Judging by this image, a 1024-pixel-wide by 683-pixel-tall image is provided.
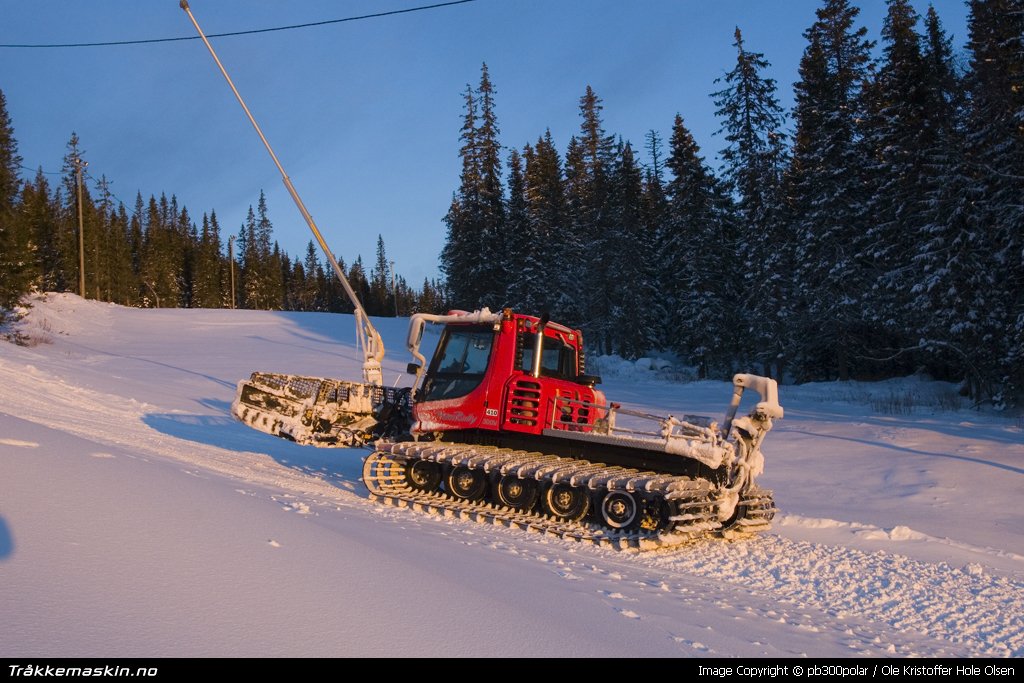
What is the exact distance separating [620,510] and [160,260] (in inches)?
3378

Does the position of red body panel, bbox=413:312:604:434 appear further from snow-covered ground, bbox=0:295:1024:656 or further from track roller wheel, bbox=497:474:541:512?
snow-covered ground, bbox=0:295:1024:656

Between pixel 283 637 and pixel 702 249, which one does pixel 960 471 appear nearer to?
pixel 283 637

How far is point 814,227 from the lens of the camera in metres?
28.9

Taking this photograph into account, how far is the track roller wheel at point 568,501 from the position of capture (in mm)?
8305

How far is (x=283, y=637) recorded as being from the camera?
338cm

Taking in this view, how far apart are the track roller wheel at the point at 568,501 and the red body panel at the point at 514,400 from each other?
856 millimetres

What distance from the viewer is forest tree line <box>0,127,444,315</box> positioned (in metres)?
61.8

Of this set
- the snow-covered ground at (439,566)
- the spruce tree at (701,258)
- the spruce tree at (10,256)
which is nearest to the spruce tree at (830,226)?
the spruce tree at (701,258)

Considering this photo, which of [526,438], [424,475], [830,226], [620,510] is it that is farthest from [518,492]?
[830,226]

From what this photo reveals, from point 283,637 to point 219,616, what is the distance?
0.39 metres

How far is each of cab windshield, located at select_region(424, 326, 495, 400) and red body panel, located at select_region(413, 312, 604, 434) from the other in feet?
0.41

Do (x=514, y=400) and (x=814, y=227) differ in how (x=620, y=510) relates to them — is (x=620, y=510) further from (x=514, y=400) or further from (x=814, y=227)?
(x=814, y=227)

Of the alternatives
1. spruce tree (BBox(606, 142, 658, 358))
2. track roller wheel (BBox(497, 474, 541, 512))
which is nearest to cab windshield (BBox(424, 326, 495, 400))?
track roller wheel (BBox(497, 474, 541, 512))
